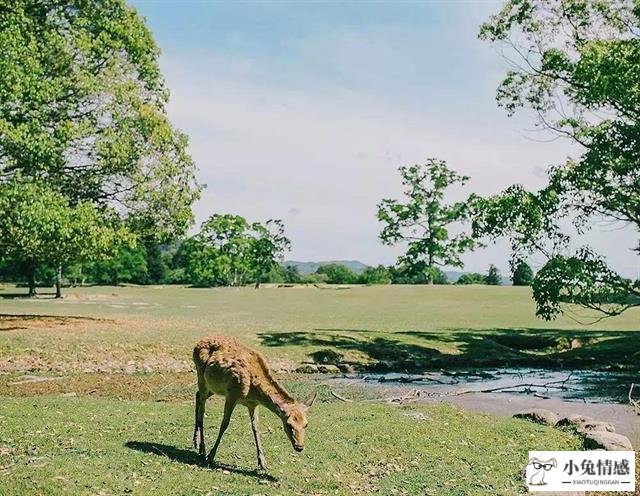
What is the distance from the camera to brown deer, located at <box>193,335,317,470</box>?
12.0m

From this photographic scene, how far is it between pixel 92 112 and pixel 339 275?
104827mm

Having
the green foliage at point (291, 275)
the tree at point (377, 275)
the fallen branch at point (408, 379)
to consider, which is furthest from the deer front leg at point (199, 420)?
the green foliage at point (291, 275)

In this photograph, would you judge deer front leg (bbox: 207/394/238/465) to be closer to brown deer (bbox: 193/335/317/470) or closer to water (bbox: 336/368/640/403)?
brown deer (bbox: 193/335/317/470)

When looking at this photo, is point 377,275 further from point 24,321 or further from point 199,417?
point 199,417

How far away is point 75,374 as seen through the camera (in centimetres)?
2666

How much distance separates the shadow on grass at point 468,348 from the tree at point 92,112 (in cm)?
971

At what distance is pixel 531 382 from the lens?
29188mm

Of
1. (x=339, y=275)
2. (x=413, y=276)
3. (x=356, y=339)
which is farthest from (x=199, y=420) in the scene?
(x=339, y=275)

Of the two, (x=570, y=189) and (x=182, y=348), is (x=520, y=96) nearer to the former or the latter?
(x=570, y=189)

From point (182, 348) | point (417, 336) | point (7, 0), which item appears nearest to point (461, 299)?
point (417, 336)

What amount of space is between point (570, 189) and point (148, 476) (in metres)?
25.8

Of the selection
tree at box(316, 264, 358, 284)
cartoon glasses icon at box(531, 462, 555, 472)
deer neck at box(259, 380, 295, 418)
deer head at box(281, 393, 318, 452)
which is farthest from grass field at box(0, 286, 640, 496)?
tree at box(316, 264, 358, 284)

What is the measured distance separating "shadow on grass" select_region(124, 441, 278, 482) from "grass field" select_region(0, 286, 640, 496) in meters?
0.03

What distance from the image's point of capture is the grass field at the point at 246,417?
1241 centimetres
